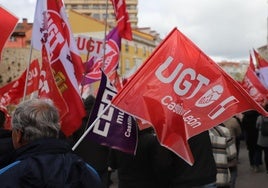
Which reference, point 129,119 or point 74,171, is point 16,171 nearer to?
point 74,171

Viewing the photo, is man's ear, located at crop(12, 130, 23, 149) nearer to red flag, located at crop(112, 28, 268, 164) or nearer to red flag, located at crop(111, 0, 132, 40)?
red flag, located at crop(112, 28, 268, 164)

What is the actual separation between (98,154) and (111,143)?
4.59ft

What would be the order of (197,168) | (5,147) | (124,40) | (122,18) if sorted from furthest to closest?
1. (124,40)
2. (122,18)
3. (197,168)
4. (5,147)

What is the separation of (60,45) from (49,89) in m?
0.62

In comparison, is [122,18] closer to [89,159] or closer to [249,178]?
[249,178]

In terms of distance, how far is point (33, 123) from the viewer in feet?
8.80

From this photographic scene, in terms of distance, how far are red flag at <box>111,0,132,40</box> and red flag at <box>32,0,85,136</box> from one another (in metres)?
4.15

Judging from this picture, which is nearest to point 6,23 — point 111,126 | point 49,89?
point 49,89

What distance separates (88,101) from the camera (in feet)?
19.9

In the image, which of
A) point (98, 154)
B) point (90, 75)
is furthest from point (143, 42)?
point (98, 154)

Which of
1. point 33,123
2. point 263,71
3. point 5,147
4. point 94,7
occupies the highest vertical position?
point 94,7

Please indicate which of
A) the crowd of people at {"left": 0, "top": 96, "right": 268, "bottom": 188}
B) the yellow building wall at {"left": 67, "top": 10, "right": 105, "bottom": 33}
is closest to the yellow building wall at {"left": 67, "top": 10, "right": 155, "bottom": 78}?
the yellow building wall at {"left": 67, "top": 10, "right": 105, "bottom": 33}

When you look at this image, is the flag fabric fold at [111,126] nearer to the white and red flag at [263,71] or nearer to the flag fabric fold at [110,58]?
the flag fabric fold at [110,58]

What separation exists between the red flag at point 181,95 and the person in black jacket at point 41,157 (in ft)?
3.82
